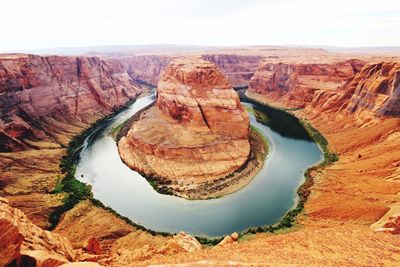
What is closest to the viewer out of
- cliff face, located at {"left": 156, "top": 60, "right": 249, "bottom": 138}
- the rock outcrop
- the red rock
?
the rock outcrop

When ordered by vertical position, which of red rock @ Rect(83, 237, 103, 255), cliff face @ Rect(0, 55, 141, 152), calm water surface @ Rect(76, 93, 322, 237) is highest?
cliff face @ Rect(0, 55, 141, 152)

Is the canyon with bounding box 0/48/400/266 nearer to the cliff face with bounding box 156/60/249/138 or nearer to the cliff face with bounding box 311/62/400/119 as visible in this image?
the cliff face with bounding box 311/62/400/119

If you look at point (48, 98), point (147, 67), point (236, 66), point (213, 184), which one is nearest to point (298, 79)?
point (236, 66)

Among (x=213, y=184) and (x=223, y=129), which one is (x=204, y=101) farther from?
(x=213, y=184)

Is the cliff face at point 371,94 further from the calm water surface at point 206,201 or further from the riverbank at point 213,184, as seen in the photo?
the riverbank at point 213,184

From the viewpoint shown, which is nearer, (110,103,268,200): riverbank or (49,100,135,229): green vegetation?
(49,100,135,229): green vegetation

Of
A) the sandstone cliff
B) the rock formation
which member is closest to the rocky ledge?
the rock formation

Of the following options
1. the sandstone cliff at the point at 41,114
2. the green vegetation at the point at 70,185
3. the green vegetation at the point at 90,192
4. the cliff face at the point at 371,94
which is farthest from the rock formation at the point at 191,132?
the cliff face at the point at 371,94
